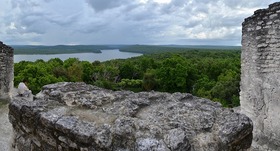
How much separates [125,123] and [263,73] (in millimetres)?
4997

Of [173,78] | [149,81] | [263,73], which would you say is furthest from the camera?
[149,81]

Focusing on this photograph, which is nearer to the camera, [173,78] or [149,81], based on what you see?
[173,78]

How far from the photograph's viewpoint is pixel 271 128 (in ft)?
21.5

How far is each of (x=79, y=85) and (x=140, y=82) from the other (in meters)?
33.8

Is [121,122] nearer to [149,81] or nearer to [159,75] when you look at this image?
[159,75]

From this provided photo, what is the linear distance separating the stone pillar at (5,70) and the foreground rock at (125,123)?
9730 millimetres

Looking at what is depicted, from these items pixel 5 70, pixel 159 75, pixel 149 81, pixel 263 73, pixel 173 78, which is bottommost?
pixel 149 81

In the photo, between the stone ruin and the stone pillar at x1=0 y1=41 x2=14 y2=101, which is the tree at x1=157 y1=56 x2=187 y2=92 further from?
the stone ruin

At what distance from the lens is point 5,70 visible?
12156mm

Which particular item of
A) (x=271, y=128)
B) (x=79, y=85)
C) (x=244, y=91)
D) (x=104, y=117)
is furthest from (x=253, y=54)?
(x=104, y=117)

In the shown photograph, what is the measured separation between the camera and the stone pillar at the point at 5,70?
12.0 meters

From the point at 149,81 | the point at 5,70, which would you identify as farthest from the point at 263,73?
the point at 149,81

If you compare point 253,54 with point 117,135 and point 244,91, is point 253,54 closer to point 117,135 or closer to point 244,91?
point 244,91

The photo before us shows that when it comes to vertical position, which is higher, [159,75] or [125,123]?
[125,123]
